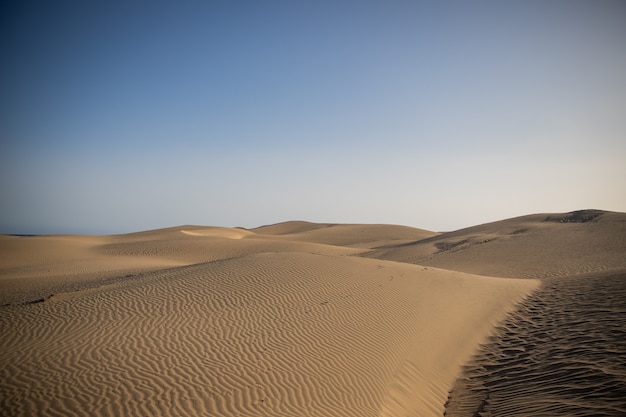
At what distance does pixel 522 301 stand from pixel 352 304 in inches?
264

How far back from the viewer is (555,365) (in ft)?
23.7

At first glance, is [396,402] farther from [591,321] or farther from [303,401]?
[591,321]

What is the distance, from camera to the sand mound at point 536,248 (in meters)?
20.1

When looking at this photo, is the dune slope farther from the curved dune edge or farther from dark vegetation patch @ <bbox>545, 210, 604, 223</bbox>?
dark vegetation patch @ <bbox>545, 210, 604, 223</bbox>

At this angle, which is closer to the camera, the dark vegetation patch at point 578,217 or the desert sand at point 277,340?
the desert sand at point 277,340

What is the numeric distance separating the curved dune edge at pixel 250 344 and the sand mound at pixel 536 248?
8.09 meters

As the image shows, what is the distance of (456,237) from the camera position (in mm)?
33188

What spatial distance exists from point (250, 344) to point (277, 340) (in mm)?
629

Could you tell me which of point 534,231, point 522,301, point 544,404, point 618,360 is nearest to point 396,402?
point 544,404

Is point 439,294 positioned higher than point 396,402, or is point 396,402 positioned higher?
point 439,294

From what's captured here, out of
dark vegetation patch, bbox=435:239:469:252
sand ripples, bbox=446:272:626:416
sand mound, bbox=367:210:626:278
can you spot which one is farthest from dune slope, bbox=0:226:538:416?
dark vegetation patch, bbox=435:239:469:252

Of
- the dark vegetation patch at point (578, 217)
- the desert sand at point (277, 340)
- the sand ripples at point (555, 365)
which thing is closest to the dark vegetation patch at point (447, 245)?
the dark vegetation patch at point (578, 217)

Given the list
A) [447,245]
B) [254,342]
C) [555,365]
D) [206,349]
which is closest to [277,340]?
[254,342]

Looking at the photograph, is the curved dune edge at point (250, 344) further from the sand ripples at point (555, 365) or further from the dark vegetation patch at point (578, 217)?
the dark vegetation patch at point (578, 217)
